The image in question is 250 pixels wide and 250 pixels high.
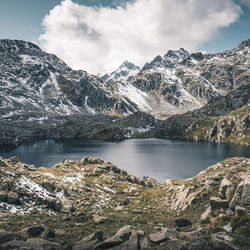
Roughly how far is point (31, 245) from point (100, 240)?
7.15 meters

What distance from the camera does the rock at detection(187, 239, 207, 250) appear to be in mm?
21906

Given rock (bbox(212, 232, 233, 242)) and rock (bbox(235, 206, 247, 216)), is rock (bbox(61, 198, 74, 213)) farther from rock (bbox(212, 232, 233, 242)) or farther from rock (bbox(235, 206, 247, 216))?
rock (bbox(235, 206, 247, 216))

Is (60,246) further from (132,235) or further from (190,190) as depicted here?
(190,190)

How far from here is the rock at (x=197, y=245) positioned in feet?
71.9

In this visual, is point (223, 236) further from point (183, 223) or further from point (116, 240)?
point (116, 240)

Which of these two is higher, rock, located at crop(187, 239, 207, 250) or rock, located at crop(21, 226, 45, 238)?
rock, located at crop(187, 239, 207, 250)

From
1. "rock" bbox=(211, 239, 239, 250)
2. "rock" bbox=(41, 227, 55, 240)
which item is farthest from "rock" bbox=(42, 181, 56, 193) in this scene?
"rock" bbox=(211, 239, 239, 250)

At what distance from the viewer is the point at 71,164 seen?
8831 cm

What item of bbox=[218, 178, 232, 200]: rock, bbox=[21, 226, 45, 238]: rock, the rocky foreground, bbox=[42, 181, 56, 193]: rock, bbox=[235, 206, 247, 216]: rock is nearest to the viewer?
the rocky foreground

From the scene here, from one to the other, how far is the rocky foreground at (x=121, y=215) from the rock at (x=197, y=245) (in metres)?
0.08

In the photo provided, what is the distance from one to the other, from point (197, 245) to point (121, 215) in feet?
73.3

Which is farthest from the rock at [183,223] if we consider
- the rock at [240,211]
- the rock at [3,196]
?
the rock at [3,196]

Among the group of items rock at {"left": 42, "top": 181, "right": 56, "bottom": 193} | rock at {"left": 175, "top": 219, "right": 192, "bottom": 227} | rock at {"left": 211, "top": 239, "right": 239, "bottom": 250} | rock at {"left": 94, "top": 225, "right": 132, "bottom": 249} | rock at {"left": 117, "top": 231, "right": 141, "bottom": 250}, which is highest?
rock at {"left": 211, "top": 239, "right": 239, "bottom": 250}

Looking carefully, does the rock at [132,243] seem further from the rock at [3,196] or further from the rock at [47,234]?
the rock at [3,196]
